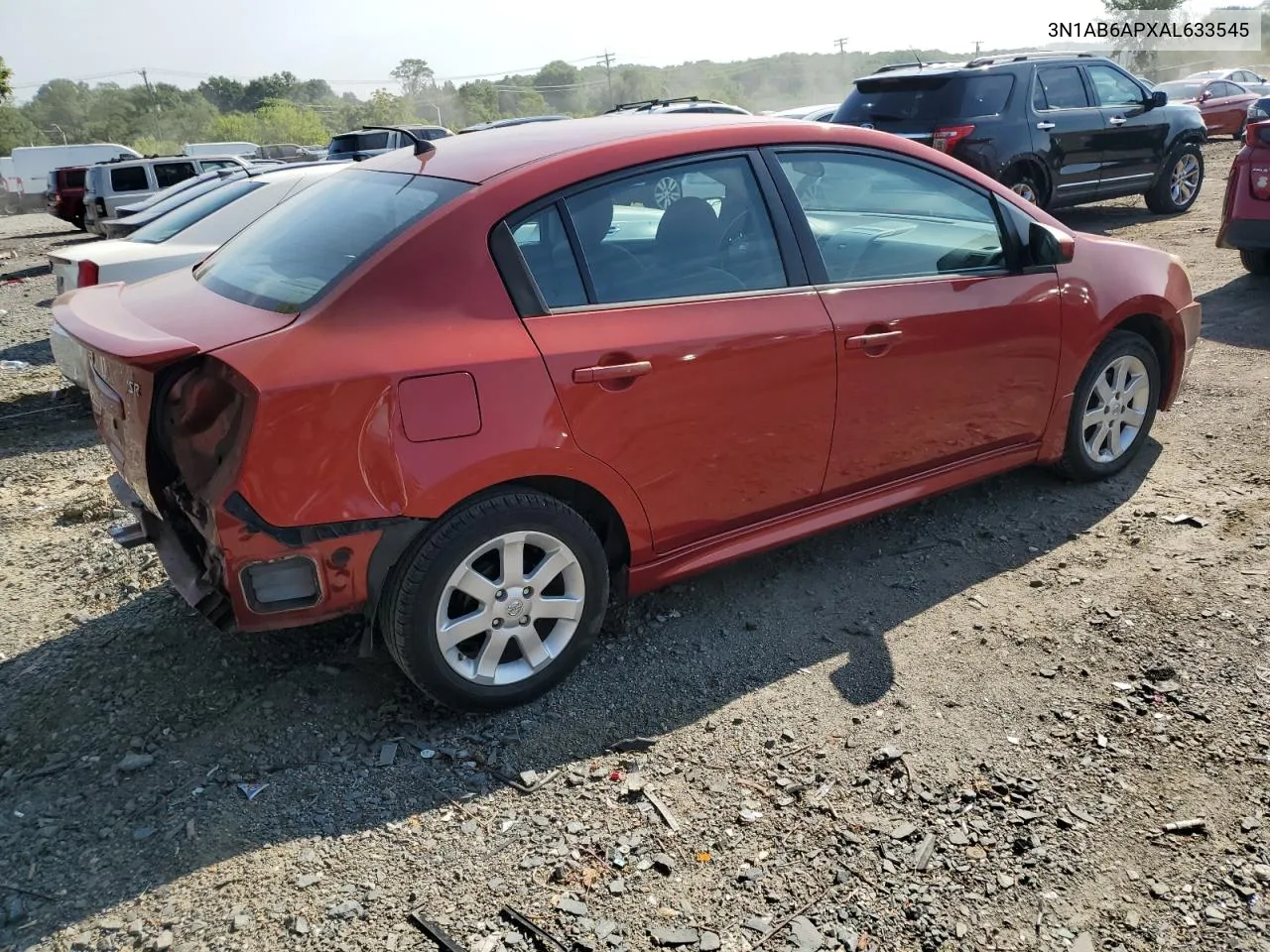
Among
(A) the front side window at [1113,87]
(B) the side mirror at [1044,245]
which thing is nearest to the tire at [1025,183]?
(A) the front side window at [1113,87]

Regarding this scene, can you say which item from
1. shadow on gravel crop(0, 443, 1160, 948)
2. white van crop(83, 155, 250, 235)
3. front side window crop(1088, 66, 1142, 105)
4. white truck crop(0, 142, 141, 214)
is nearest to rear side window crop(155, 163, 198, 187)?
white van crop(83, 155, 250, 235)

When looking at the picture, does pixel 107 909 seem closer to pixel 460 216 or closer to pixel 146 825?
pixel 146 825

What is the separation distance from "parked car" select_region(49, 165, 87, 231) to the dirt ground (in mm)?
18541

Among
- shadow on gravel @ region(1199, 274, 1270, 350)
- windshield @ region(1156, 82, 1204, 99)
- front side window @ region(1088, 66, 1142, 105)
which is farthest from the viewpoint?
windshield @ region(1156, 82, 1204, 99)

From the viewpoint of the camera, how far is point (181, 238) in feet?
25.0

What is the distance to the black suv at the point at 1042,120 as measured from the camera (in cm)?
1052

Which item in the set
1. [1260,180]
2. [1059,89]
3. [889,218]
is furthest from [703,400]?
[1059,89]

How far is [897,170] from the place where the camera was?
395cm

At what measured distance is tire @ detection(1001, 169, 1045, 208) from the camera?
10734mm

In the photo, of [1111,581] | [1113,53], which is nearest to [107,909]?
[1111,581]

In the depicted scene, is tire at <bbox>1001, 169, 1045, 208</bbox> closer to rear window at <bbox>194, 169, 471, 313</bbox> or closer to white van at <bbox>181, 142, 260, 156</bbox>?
rear window at <bbox>194, 169, 471, 313</bbox>

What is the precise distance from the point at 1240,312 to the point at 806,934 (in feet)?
23.1

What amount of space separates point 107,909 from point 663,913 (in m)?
1.37

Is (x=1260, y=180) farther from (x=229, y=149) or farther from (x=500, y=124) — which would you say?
(x=229, y=149)
